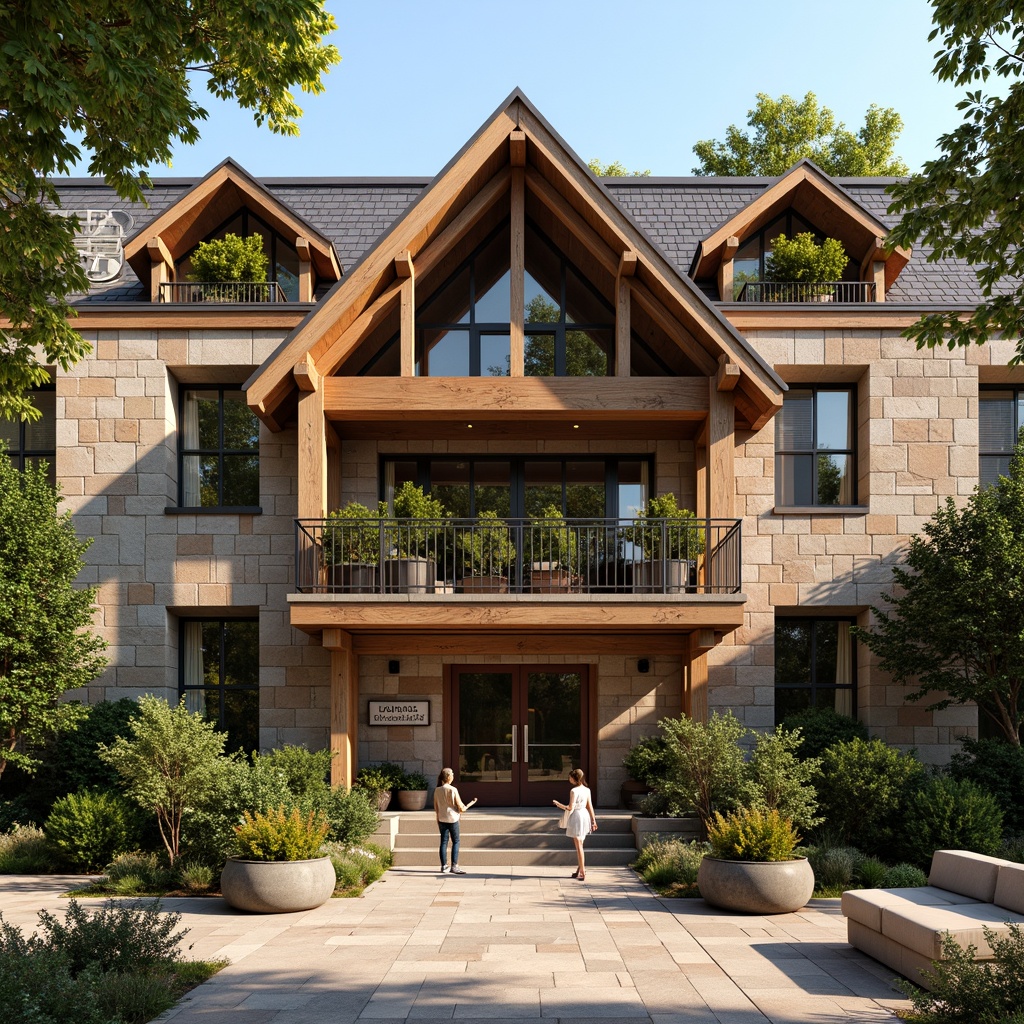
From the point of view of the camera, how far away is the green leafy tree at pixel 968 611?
54.5 feet

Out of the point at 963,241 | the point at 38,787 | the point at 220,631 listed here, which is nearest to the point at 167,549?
the point at 220,631

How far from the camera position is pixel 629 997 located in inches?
344

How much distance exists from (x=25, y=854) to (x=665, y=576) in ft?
33.9

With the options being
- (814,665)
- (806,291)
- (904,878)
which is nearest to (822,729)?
(814,665)

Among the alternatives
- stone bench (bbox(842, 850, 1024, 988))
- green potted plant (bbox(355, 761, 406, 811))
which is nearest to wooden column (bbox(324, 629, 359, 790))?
green potted plant (bbox(355, 761, 406, 811))

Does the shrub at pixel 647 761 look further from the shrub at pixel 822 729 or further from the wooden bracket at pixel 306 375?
the wooden bracket at pixel 306 375

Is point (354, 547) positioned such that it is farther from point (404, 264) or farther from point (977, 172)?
point (977, 172)

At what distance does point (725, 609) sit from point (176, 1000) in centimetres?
1043

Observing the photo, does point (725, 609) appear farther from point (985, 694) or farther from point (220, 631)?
point (220, 631)

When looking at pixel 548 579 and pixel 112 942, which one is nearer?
pixel 112 942

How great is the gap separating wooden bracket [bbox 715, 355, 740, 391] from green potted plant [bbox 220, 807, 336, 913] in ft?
30.3

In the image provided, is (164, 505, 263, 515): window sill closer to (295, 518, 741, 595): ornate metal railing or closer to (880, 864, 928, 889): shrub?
(295, 518, 741, 595): ornate metal railing

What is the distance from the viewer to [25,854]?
15.8 metres

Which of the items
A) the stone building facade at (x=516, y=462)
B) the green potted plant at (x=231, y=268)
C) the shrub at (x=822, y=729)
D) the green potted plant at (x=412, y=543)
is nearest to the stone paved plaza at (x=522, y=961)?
the shrub at (x=822, y=729)
